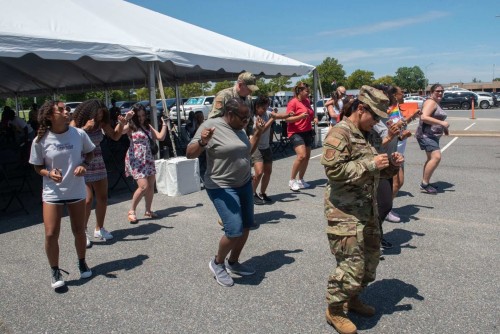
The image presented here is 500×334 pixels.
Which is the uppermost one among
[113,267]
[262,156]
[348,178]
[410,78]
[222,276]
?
[410,78]

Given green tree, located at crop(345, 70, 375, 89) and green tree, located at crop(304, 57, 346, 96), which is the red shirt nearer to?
green tree, located at crop(304, 57, 346, 96)

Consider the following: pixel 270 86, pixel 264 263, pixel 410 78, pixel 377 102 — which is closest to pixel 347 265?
pixel 377 102

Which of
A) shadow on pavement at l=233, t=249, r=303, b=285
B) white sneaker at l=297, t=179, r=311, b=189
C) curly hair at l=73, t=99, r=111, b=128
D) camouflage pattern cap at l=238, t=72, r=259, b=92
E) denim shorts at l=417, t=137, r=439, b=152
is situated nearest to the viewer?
shadow on pavement at l=233, t=249, r=303, b=285

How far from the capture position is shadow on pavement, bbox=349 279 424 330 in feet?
9.98

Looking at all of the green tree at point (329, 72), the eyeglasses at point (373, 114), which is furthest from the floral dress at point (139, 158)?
the green tree at point (329, 72)

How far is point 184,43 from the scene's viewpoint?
951cm

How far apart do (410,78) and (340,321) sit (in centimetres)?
11505

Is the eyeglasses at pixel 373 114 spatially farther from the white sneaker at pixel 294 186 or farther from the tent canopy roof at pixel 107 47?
the tent canopy roof at pixel 107 47

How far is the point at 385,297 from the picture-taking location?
3.37 m

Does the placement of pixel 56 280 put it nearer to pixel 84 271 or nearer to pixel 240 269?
pixel 84 271

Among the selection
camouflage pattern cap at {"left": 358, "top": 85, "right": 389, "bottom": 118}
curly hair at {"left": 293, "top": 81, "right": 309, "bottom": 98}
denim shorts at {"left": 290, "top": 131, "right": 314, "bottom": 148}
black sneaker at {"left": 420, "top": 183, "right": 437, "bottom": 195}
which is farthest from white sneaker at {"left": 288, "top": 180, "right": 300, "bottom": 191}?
camouflage pattern cap at {"left": 358, "top": 85, "right": 389, "bottom": 118}

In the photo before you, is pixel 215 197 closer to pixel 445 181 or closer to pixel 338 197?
pixel 338 197

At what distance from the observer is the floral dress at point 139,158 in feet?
18.2

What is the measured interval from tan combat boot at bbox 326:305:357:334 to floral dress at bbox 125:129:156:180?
3.41 m
